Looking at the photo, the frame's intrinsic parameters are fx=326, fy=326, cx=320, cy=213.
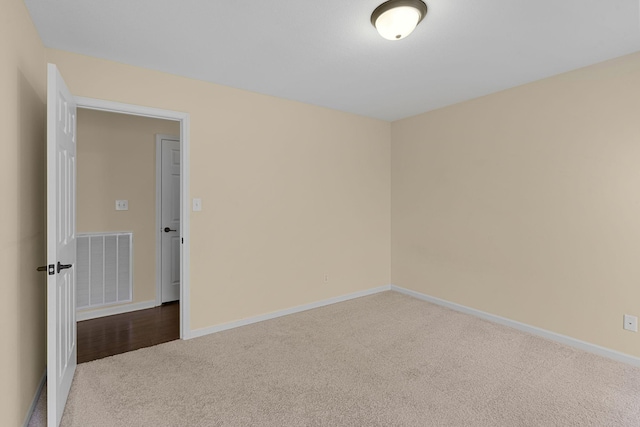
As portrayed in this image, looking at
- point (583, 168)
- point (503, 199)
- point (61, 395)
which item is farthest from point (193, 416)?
point (583, 168)

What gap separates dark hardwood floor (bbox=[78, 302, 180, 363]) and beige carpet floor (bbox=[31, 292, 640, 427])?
222 mm

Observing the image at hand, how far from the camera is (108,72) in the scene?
102 inches

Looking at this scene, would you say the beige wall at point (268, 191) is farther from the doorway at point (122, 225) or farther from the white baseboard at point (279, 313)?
the doorway at point (122, 225)

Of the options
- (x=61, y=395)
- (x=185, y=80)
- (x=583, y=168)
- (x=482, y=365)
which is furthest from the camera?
(x=185, y=80)

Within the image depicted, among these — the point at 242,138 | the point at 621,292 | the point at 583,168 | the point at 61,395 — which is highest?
the point at 242,138

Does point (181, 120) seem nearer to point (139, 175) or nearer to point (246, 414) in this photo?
point (139, 175)

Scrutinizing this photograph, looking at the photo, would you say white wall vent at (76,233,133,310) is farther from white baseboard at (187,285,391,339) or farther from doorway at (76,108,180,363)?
white baseboard at (187,285,391,339)

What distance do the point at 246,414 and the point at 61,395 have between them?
1080 mm

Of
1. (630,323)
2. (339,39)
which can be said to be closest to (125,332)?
(339,39)

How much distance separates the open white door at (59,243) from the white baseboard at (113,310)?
1.38m

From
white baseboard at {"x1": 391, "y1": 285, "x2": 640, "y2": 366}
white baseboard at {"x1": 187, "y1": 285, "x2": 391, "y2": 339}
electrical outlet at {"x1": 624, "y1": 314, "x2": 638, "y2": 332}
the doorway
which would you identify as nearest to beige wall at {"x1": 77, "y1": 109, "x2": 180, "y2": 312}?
the doorway

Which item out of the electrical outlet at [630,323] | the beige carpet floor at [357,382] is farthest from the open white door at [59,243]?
the electrical outlet at [630,323]

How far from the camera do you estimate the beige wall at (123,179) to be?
11.6ft

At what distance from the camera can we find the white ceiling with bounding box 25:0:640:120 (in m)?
1.90
